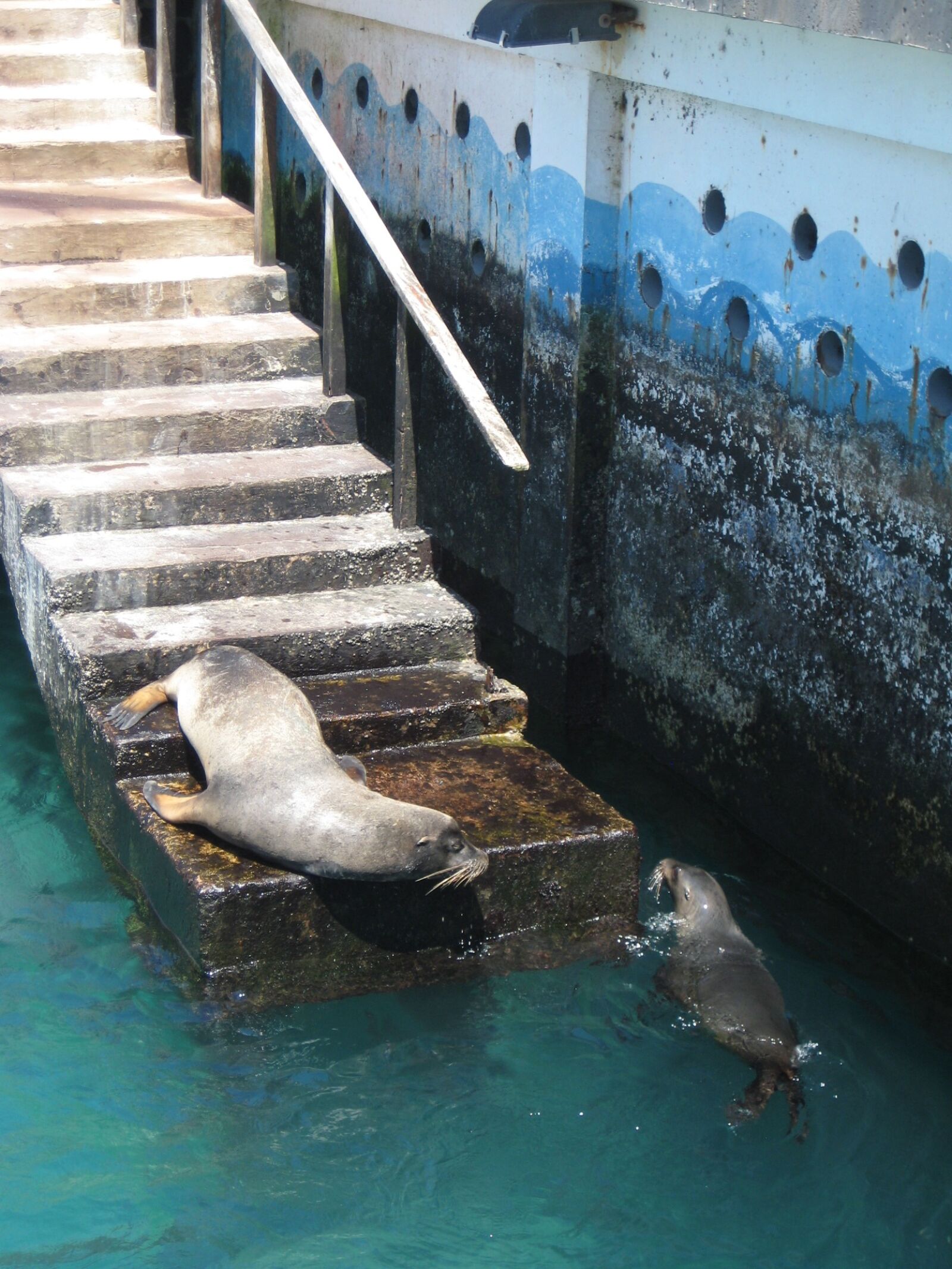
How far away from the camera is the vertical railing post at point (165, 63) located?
26.3 feet

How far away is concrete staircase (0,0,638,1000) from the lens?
528cm

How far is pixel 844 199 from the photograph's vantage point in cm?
558

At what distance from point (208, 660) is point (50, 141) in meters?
3.72

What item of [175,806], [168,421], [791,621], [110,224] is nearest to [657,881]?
[791,621]

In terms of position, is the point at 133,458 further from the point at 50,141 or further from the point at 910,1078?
the point at 910,1078

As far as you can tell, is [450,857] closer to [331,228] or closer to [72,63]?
[331,228]

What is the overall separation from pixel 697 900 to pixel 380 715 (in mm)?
1288

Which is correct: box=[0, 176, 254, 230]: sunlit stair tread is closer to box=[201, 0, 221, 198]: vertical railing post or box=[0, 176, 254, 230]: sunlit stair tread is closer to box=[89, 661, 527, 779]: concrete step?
box=[201, 0, 221, 198]: vertical railing post

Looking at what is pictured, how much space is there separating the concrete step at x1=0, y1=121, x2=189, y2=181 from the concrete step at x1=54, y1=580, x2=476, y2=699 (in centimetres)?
306

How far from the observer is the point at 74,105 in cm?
838

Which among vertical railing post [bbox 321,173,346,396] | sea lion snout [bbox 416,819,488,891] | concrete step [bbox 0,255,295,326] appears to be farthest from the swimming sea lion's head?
concrete step [bbox 0,255,295,326]

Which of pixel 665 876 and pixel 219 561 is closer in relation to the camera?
pixel 665 876

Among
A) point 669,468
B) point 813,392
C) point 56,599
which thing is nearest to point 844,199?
point 813,392

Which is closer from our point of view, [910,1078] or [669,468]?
[910,1078]
